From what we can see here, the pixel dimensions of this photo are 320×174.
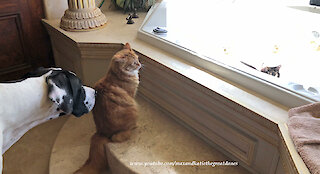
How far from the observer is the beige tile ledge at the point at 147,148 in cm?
120

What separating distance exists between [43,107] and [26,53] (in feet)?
3.44

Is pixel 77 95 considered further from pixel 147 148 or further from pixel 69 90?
pixel 147 148

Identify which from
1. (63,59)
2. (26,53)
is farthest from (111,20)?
(26,53)

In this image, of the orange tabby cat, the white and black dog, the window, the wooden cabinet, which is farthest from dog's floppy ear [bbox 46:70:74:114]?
the wooden cabinet

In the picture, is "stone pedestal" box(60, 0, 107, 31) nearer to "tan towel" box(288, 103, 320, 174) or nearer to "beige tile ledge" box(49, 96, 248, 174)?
"beige tile ledge" box(49, 96, 248, 174)

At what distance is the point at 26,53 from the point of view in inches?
72.0

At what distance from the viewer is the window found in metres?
1.12

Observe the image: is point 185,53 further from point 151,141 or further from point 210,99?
point 151,141

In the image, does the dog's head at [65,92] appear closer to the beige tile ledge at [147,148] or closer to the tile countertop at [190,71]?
the beige tile ledge at [147,148]

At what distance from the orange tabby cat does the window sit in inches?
13.1

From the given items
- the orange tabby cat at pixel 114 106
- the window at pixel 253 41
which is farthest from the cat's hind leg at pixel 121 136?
the window at pixel 253 41

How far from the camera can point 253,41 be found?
1.42 m

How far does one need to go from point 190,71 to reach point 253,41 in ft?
1.29

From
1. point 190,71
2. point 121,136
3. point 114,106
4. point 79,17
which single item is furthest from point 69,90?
point 79,17
